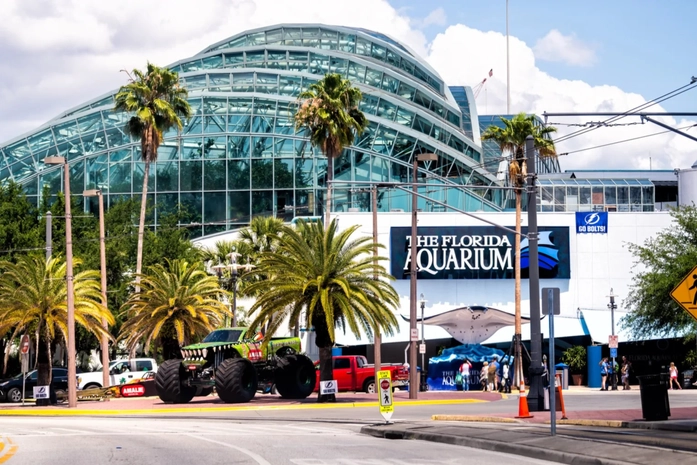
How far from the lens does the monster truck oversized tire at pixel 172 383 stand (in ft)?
121

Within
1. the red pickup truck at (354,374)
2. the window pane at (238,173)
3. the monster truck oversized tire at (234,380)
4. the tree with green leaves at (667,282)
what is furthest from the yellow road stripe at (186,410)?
the window pane at (238,173)

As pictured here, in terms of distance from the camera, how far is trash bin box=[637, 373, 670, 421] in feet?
80.3

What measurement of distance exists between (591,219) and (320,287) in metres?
26.6

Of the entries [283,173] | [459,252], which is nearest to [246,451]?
[459,252]

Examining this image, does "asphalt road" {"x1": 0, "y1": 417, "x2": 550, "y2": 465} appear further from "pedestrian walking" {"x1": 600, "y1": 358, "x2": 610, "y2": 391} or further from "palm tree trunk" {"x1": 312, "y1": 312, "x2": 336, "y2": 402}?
"pedestrian walking" {"x1": 600, "y1": 358, "x2": 610, "y2": 391}

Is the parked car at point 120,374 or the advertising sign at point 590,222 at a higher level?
the advertising sign at point 590,222

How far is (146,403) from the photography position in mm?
39531

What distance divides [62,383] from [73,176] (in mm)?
24254

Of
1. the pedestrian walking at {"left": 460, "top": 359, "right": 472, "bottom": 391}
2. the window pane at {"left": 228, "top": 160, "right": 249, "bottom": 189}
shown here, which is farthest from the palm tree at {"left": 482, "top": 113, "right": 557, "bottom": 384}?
the window pane at {"left": 228, "top": 160, "right": 249, "bottom": 189}

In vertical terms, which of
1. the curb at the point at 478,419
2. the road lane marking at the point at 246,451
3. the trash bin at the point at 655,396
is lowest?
the curb at the point at 478,419

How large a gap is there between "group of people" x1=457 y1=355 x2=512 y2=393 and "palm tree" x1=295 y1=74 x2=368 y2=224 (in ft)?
34.9

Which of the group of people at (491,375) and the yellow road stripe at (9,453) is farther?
the group of people at (491,375)

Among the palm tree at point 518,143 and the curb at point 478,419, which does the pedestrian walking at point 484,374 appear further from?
the curb at point 478,419

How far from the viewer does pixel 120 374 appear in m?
49.3
